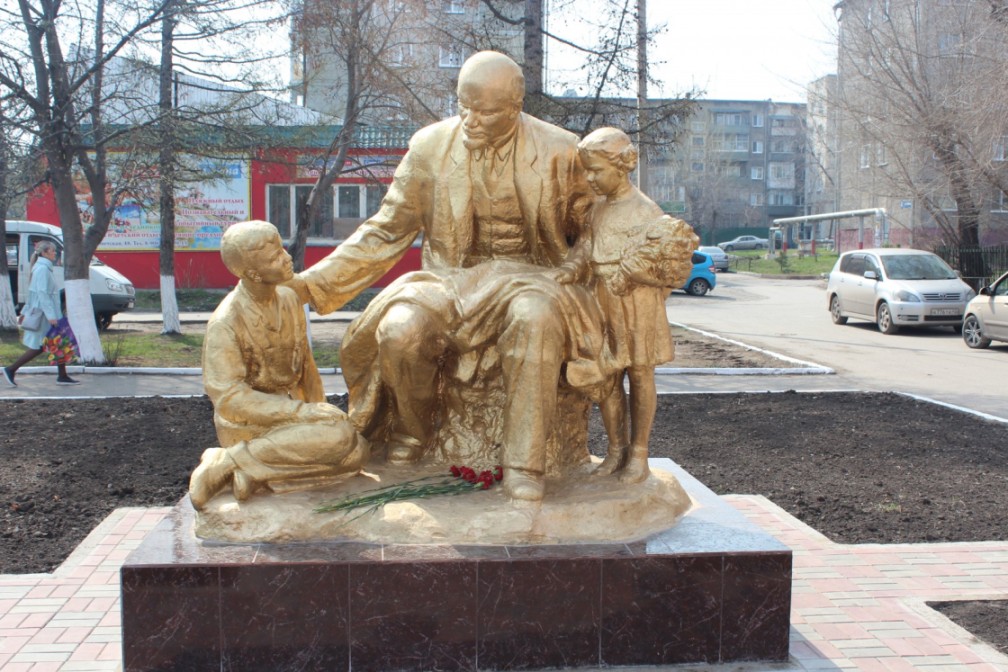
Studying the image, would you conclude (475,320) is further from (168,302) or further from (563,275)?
(168,302)

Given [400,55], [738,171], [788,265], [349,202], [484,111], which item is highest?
[738,171]

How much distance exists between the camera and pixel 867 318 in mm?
16922

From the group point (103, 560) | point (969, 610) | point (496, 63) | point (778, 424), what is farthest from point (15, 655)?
point (778, 424)

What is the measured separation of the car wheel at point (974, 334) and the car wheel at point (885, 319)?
159 cm

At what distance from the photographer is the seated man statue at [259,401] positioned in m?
3.55

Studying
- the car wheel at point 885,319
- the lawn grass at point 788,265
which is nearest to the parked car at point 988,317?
the car wheel at point 885,319

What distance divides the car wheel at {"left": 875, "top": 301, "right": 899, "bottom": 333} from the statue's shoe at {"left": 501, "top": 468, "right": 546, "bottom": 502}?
13.8m

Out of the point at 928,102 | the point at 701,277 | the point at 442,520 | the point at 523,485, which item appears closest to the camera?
the point at 442,520

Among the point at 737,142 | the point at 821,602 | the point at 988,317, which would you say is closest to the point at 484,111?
the point at 821,602

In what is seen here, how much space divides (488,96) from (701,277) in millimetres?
21941

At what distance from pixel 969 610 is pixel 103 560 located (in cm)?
390

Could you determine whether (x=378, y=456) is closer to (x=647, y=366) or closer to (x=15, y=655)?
(x=647, y=366)

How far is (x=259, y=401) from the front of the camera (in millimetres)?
3637

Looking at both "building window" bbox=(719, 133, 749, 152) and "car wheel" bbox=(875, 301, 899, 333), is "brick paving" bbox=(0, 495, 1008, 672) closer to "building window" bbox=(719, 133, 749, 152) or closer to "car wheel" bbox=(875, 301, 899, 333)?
"car wheel" bbox=(875, 301, 899, 333)
